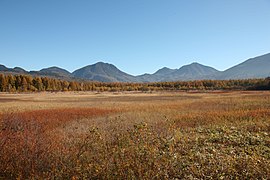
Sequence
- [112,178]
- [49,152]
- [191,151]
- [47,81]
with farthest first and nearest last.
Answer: [47,81] → [191,151] → [49,152] → [112,178]

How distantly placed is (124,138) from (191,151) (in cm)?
273

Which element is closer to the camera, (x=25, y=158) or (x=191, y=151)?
(x=25, y=158)

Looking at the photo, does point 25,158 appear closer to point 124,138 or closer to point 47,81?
point 124,138

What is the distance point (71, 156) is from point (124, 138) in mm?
1917

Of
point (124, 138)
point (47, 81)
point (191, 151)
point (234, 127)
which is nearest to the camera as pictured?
point (124, 138)

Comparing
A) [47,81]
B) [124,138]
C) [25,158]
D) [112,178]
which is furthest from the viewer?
[47,81]

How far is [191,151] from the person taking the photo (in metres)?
8.75

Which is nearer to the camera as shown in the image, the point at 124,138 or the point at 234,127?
the point at 124,138

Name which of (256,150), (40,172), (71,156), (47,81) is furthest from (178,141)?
(47,81)

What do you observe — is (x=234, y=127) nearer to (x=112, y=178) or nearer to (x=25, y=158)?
(x=112, y=178)

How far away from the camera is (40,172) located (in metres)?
6.34

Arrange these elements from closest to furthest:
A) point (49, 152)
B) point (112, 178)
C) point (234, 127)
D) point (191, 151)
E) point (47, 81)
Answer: point (112, 178)
point (49, 152)
point (191, 151)
point (234, 127)
point (47, 81)

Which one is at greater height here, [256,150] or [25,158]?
[25,158]

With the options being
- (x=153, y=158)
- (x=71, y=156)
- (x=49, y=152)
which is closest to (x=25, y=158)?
(x=49, y=152)
